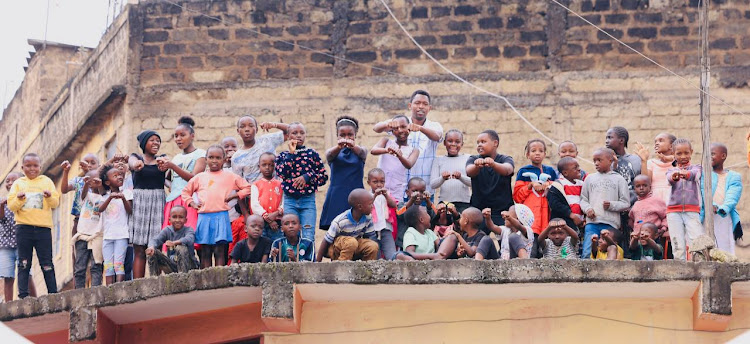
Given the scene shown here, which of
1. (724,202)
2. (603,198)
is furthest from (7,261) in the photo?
(724,202)

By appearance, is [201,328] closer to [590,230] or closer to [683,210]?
[590,230]

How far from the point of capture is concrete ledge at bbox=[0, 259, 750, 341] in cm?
955

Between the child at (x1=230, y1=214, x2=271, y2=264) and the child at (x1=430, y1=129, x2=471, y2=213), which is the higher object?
the child at (x1=430, y1=129, x2=471, y2=213)

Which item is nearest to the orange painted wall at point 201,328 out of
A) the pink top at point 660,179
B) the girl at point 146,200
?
the girl at point 146,200

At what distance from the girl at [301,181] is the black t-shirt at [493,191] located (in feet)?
4.16

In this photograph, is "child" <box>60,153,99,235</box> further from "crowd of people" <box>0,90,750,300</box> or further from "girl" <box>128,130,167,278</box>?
"girl" <box>128,130,167,278</box>

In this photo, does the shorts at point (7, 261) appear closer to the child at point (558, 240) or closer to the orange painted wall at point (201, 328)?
the orange painted wall at point (201, 328)

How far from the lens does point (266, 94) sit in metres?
17.7

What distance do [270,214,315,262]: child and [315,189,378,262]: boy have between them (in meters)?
0.39

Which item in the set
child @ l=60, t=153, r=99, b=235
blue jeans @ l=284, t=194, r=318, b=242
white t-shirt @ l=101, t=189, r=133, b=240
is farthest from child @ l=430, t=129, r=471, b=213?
child @ l=60, t=153, r=99, b=235

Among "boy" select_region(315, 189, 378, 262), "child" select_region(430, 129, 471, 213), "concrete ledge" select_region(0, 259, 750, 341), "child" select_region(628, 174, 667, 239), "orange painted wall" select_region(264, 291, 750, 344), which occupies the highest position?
"child" select_region(430, 129, 471, 213)

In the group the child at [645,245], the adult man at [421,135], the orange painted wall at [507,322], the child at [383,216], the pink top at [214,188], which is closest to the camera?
the orange painted wall at [507,322]

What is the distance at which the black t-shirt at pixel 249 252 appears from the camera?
11109 millimetres

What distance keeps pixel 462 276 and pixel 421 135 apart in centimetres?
318
